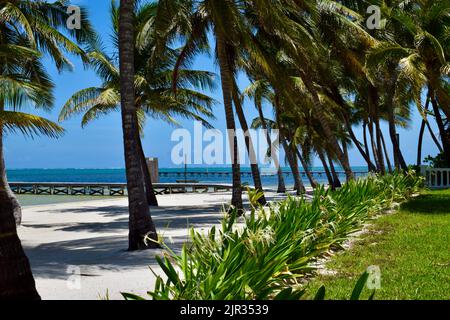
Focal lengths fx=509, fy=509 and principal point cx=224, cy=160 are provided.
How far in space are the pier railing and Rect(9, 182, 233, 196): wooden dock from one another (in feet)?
45.1

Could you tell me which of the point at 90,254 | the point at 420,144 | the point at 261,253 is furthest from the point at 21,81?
the point at 420,144

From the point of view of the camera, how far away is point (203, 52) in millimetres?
19094

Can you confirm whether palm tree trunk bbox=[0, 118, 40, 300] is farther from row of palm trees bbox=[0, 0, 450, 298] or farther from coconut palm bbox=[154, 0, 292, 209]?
coconut palm bbox=[154, 0, 292, 209]

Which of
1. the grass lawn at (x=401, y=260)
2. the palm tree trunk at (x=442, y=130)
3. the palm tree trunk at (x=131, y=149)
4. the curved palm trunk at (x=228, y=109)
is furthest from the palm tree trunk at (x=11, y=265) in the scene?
the palm tree trunk at (x=442, y=130)

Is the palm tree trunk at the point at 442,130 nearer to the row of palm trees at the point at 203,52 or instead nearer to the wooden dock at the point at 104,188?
the row of palm trees at the point at 203,52

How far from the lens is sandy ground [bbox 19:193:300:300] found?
21.1 feet

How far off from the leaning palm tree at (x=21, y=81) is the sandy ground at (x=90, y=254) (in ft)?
4.08

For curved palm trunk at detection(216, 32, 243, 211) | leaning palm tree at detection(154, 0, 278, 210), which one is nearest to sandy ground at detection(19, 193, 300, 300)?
curved palm trunk at detection(216, 32, 243, 211)

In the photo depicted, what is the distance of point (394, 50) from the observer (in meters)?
17.5

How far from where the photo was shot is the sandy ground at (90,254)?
21.1ft

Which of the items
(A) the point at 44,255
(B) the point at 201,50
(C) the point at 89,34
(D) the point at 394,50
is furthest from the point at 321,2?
(A) the point at 44,255

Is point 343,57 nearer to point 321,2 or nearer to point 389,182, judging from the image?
point 321,2

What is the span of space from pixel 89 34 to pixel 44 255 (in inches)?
356

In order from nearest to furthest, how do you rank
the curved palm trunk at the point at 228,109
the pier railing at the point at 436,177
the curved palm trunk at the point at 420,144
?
the curved palm trunk at the point at 228,109
the pier railing at the point at 436,177
the curved palm trunk at the point at 420,144
